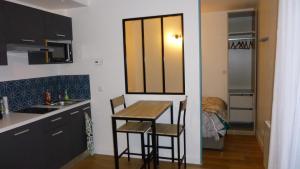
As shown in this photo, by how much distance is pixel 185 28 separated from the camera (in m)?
3.31

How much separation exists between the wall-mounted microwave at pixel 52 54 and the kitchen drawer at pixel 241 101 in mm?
3307

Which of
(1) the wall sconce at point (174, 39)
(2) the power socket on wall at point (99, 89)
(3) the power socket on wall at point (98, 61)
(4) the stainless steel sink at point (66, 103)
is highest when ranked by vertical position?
(1) the wall sconce at point (174, 39)

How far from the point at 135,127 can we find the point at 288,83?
5.97ft

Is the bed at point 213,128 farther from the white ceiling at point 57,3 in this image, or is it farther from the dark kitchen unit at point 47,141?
the white ceiling at point 57,3

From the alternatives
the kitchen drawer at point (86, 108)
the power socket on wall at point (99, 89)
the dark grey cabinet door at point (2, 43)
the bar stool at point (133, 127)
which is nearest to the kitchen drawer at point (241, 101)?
the bar stool at point (133, 127)

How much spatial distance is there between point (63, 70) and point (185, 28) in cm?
214

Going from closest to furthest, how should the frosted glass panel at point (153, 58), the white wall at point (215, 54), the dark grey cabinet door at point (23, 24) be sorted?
the dark grey cabinet door at point (23, 24) < the frosted glass panel at point (153, 58) < the white wall at point (215, 54)

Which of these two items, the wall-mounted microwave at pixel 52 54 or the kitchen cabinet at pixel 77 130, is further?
the kitchen cabinet at pixel 77 130

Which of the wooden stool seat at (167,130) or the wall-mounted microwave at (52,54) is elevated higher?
the wall-mounted microwave at (52,54)

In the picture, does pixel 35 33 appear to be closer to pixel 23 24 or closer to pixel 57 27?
pixel 23 24

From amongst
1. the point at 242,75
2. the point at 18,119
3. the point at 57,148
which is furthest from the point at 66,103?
the point at 242,75

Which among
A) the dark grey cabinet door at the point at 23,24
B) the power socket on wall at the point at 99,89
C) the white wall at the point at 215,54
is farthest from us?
the white wall at the point at 215,54

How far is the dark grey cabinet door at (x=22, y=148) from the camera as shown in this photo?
7.95ft

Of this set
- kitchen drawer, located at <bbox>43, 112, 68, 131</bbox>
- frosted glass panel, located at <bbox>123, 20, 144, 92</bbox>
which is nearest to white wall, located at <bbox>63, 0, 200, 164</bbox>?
frosted glass panel, located at <bbox>123, 20, 144, 92</bbox>
